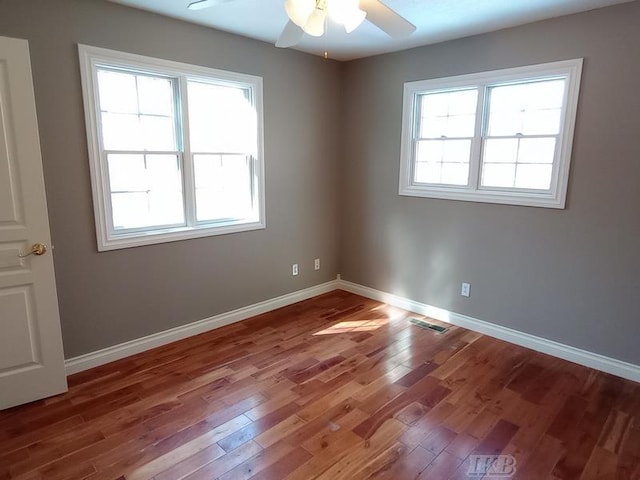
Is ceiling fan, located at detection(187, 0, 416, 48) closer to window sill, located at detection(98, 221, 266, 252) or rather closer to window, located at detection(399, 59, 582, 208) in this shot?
window, located at detection(399, 59, 582, 208)

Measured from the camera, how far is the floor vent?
3623 mm

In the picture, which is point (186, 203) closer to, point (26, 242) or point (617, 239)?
point (26, 242)

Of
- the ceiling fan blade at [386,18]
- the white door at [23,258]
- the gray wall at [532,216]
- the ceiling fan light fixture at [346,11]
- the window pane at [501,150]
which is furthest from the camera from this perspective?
the window pane at [501,150]

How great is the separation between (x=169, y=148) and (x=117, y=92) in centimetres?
53

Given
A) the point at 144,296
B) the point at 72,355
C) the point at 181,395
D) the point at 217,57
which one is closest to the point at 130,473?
the point at 181,395

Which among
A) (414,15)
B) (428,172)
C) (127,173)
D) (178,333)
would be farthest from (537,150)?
(178,333)

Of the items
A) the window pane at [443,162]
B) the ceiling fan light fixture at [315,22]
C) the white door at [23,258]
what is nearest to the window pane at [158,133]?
the white door at [23,258]

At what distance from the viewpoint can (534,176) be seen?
318cm

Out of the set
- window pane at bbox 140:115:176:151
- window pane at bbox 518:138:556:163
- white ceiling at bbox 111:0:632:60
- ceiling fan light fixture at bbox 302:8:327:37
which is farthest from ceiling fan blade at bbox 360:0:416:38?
window pane at bbox 140:115:176:151

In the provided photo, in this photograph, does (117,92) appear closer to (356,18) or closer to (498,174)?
(356,18)

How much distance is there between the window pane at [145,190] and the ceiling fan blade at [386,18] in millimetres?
1979

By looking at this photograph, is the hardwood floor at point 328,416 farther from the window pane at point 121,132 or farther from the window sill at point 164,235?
the window pane at point 121,132

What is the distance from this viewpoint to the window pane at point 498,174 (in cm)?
332

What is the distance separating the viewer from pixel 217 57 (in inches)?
130
